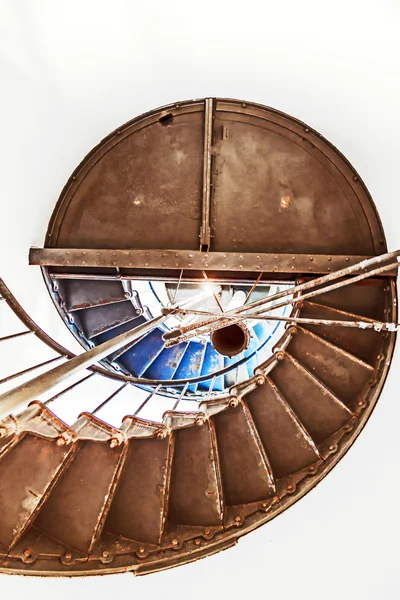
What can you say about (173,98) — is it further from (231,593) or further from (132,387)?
(231,593)

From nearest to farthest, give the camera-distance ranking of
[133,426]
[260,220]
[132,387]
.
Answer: [133,426] < [260,220] < [132,387]

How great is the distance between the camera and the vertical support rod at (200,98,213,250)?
5.38m

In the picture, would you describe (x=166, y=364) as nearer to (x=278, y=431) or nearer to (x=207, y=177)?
(x=278, y=431)

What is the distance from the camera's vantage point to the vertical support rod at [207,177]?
5383 mm

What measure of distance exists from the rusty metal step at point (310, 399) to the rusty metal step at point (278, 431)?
0.12 m

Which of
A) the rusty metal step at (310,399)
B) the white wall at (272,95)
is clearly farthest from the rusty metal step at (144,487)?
the rusty metal step at (310,399)

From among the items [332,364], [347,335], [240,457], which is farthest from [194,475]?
[347,335]

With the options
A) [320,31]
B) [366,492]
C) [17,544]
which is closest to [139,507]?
[17,544]

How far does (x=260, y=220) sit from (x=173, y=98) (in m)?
1.78

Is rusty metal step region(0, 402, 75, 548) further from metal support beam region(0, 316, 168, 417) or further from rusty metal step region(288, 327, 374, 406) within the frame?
rusty metal step region(288, 327, 374, 406)

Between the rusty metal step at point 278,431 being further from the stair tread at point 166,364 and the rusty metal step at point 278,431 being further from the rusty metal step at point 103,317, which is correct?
the stair tread at point 166,364

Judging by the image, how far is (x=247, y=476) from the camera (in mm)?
4895

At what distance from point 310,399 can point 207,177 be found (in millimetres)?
2810

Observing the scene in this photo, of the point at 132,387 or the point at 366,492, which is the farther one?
the point at 132,387
